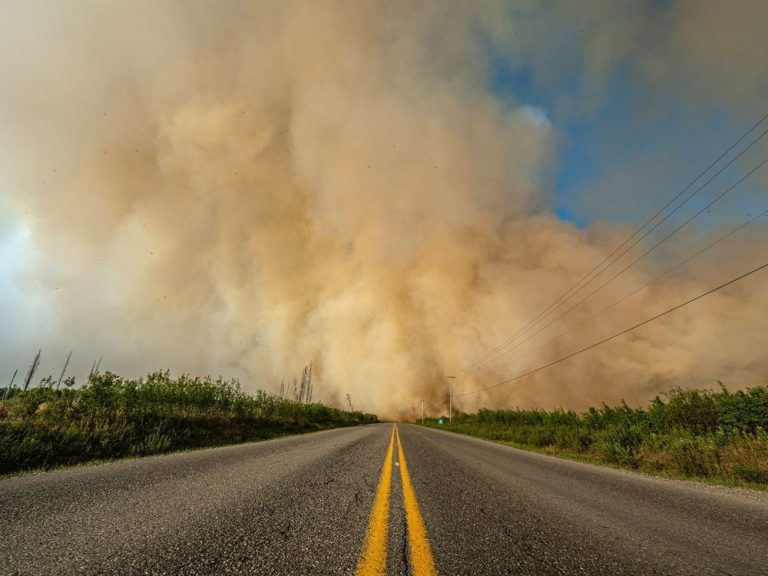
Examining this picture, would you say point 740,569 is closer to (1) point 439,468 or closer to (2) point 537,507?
(2) point 537,507

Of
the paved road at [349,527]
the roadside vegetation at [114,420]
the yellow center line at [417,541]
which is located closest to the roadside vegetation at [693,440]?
the paved road at [349,527]

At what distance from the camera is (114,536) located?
2.20 meters

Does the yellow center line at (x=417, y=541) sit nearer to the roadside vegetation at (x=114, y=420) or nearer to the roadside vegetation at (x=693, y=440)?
the roadside vegetation at (x=114, y=420)

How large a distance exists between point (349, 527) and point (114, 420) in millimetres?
11569

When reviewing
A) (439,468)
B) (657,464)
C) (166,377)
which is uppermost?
(166,377)

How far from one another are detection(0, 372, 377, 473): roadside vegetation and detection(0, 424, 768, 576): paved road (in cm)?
244

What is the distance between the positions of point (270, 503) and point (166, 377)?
15.8 metres

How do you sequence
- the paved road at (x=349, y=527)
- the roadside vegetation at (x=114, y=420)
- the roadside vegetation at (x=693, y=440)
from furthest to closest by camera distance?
the roadside vegetation at (x=693, y=440) < the roadside vegetation at (x=114, y=420) < the paved road at (x=349, y=527)

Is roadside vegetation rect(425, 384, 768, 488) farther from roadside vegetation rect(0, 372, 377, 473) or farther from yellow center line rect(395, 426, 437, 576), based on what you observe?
roadside vegetation rect(0, 372, 377, 473)

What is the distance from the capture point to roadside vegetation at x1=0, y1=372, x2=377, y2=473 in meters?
6.25

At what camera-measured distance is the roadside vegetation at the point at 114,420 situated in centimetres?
625

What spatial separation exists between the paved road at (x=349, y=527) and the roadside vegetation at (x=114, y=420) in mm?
2437

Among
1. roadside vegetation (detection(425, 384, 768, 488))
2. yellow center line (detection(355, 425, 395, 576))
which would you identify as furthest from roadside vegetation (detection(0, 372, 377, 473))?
roadside vegetation (detection(425, 384, 768, 488))

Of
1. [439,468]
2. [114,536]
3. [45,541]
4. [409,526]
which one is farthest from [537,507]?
[45,541]
